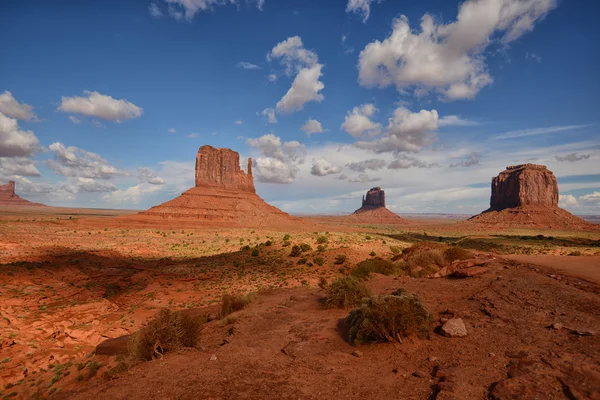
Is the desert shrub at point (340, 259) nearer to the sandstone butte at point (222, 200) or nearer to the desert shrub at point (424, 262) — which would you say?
the desert shrub at point (424, 262)

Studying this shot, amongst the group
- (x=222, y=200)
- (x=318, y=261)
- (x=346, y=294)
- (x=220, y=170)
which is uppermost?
(x=220, y=170)

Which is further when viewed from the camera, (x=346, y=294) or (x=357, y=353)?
(x=346, y=294)

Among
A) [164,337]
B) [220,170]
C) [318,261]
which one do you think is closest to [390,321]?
[164,337]

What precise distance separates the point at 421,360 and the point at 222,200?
86.0m

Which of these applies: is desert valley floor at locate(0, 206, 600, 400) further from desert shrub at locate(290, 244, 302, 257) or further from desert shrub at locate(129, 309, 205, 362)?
desert shrub at locate(290, 244, 302, 257)

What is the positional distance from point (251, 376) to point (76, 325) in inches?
427

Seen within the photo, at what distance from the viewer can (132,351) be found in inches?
333

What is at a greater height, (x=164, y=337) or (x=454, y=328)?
(x=454, y=328)

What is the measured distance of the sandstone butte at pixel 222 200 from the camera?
248ft

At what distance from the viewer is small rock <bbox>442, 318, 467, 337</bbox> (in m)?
7.23

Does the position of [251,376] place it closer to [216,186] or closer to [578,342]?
[578,342]

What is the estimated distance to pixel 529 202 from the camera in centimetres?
11162

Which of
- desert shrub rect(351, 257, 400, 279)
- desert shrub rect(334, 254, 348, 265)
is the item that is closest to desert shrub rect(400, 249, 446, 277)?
desert shrub rect(351, 257, 400, 279)

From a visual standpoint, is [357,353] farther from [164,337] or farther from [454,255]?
[454,255]
